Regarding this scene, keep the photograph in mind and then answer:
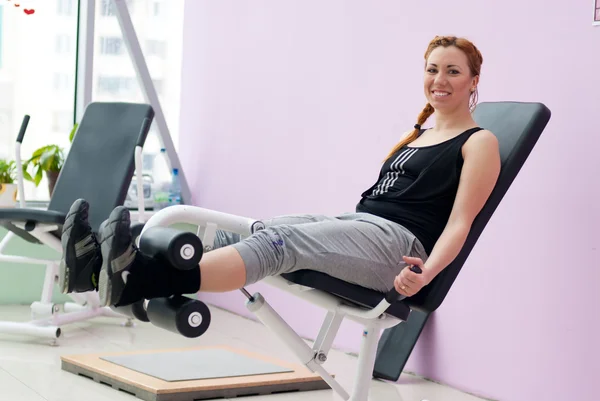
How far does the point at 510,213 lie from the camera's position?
2734mm

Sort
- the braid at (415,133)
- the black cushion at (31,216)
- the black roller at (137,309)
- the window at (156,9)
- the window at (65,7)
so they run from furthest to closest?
the window at (156,9), the window at (65,7), the black cushion at (31,216), the braid at (415,133), the black roller at (137,309)

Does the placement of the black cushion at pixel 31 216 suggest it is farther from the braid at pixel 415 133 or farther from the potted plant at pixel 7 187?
the braid at pixel 415 133

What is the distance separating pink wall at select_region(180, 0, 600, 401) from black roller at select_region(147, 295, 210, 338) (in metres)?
1.21

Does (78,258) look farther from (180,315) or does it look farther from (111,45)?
(111,45)

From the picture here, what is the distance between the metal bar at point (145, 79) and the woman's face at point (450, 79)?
2411 millimetres

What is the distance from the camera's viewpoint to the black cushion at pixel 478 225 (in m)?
1.98

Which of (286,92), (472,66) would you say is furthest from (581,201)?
(286,92)

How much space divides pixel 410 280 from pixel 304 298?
0.86ft

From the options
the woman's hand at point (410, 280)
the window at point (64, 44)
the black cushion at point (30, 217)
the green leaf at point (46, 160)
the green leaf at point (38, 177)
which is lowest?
the green leaf at point (38, 177)

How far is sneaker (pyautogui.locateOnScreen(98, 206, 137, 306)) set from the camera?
1.75 metres

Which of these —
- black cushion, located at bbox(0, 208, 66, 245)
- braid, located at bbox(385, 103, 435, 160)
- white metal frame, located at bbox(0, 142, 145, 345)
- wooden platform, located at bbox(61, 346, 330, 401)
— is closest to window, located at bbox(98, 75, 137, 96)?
white metal frame, located at bbox(0, 142, 145, 345)

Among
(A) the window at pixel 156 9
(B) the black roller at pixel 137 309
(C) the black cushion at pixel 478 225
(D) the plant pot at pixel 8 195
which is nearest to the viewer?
(B) the black roller at pixel 137 309

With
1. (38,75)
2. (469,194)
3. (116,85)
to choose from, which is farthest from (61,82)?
(469,194)

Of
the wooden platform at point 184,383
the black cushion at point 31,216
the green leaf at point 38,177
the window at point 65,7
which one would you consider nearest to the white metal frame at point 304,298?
the wooden platform at point 184,383
